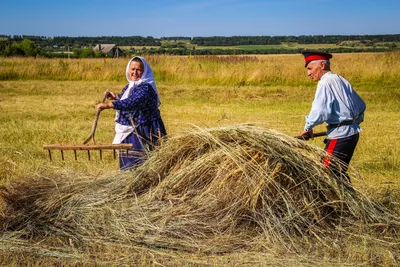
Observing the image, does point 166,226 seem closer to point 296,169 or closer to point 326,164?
point 296,169

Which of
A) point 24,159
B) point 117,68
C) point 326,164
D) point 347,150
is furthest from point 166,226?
point 117,68

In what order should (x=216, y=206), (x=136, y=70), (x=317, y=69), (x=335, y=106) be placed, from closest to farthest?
(x=216, y=206) < (x=335, y=106) < (x=317, y=69) < (x=136, y=70)

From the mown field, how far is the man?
0.41 m

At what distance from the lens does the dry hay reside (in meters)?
3.67

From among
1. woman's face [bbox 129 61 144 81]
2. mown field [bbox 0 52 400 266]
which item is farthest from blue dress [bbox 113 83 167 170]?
mown field [bbox 0 52 400 266]

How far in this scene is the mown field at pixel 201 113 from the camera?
3.48 metres

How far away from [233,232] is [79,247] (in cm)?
118

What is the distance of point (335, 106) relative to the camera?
4.01 m

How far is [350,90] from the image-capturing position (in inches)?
159

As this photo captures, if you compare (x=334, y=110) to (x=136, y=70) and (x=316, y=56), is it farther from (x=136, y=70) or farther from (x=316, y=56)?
(x=136, y=70)

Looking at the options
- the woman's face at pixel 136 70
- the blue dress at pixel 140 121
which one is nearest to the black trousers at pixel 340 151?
the blue dress at pixel 140 121

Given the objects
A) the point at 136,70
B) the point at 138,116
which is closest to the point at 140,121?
the point at 138,116

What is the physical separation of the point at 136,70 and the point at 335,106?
1.97m

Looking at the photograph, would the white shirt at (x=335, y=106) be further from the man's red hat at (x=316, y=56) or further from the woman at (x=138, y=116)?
the woman at (x=138, y=116)
